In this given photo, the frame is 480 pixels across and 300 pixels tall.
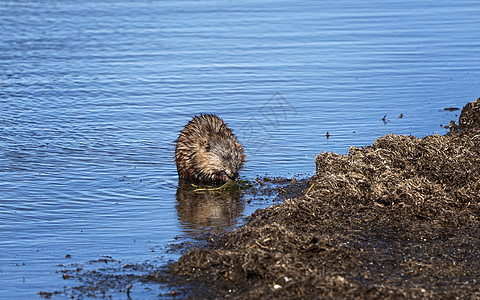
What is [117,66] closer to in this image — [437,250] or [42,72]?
[42,72]

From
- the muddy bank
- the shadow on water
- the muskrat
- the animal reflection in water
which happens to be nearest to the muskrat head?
the muskrat

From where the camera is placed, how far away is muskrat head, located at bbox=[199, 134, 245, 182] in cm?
1042

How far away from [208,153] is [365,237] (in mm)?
3576

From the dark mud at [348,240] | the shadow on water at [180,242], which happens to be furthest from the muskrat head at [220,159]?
the dark mud at [348,240]

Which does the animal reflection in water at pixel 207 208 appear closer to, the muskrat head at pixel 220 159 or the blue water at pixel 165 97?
the blue water at pixel 165 97

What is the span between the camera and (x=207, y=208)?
31.2 ft

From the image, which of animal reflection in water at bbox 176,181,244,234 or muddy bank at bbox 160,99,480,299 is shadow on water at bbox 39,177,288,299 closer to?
animal reflection in water at bbox 176,181,244,234

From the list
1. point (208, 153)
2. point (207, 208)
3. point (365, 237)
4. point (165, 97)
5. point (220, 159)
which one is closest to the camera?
point (365, 237)

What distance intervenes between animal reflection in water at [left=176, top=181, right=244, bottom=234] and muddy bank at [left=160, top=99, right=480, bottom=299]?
56cm

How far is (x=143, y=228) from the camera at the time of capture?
8555mm

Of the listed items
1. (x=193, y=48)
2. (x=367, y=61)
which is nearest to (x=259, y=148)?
(x=367, y=61)

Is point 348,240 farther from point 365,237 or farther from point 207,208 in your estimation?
point 207,208

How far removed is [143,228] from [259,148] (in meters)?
3.97

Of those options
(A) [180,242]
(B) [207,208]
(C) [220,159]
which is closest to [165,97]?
(C) [220,159]
